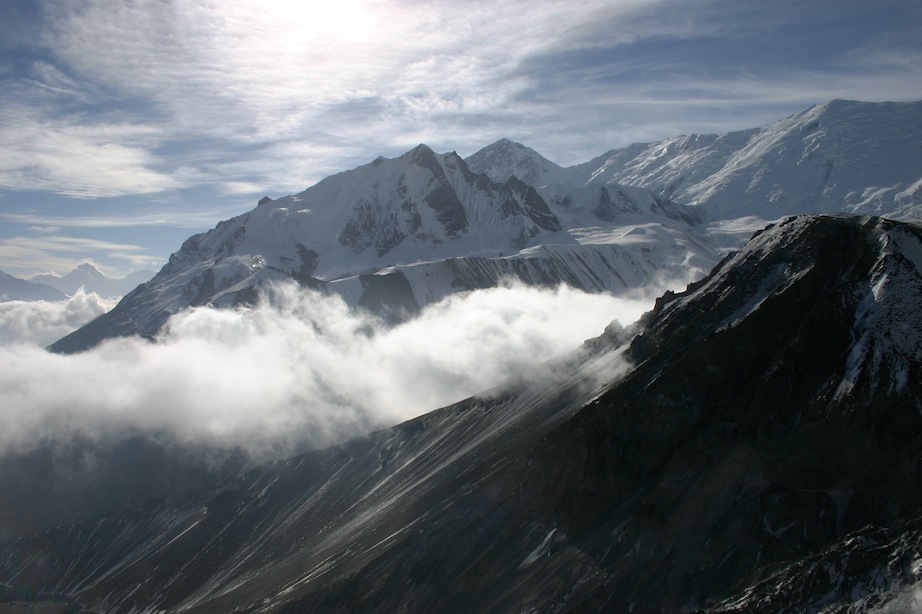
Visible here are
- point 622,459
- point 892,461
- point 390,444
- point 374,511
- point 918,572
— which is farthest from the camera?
point 390,444

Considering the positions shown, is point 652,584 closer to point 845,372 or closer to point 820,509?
point 820,509

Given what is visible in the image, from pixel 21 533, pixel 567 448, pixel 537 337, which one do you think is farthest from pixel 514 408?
pixel 21 533

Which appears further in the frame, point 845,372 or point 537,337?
point 537,337

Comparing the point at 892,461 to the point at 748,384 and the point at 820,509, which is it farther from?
the point at 748,384

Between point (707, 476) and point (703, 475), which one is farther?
point (703, 475)

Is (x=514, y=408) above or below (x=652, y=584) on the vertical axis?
above

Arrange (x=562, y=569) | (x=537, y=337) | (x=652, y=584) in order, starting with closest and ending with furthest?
(x=652, y=584) → (x=562, y=569) → (x=537, y=337)

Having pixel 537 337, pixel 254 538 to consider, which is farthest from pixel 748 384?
pixel 537 337
